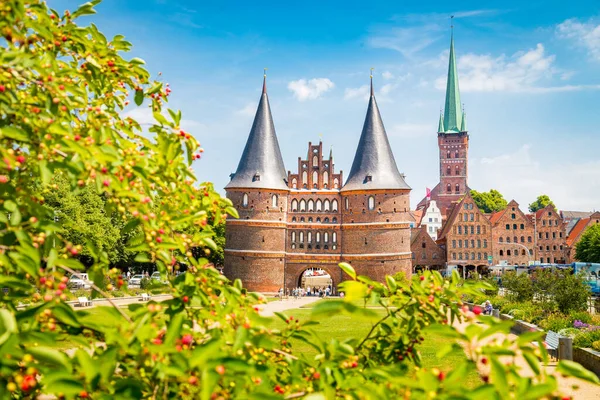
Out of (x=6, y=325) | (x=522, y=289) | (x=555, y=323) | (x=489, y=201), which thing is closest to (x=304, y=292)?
(x=522, y=289)

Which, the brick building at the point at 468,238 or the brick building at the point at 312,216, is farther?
the brick building at the point at 468,238

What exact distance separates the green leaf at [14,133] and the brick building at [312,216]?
137ft

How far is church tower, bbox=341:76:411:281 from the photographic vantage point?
146ft

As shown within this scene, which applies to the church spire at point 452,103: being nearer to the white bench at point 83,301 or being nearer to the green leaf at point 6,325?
the white bench at point 83,301

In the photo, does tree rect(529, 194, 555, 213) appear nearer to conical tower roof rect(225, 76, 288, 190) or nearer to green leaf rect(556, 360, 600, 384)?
conical tower roof rect(225, 76, 288, 190)

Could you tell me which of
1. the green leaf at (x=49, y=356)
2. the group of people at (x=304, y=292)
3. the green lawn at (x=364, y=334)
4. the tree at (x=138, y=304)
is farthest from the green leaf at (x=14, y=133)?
the group of people at (x=304, y=292)

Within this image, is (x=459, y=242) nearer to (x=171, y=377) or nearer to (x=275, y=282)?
(x=275, y=282)

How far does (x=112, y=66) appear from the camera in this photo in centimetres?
367

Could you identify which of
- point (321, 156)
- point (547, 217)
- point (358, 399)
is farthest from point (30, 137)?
point (547, 217)

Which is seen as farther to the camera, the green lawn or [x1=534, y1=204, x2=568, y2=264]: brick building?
[x1=534, y1=204, x2=568, y2=264]: brick building

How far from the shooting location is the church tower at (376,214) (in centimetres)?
4462

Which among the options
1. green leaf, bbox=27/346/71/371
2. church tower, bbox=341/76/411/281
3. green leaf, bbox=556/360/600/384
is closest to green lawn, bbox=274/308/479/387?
green leaf, bbox=556/360/600/384

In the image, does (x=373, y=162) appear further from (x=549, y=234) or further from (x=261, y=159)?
(x=549, y=234)

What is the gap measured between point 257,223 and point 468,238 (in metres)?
29.4
